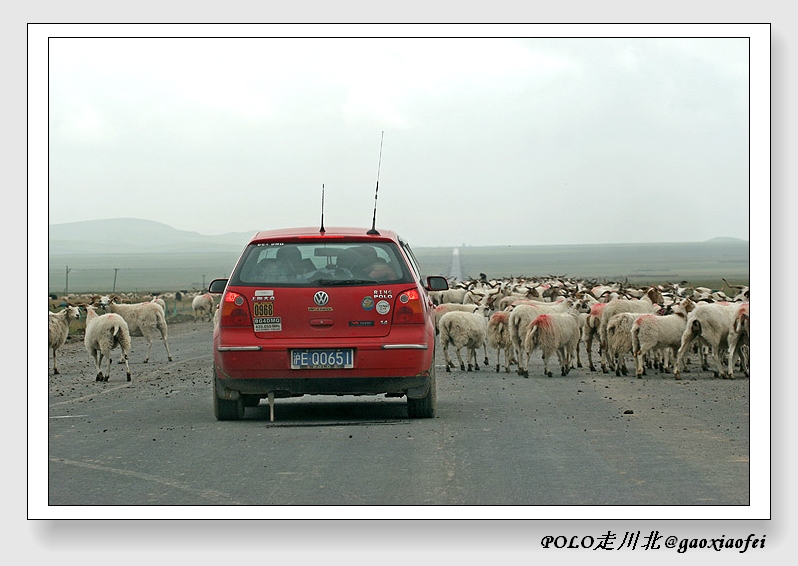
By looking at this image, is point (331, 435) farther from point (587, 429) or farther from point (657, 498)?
point (657, 498)

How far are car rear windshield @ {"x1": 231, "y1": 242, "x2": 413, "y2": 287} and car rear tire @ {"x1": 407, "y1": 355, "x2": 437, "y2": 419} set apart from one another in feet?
3.97

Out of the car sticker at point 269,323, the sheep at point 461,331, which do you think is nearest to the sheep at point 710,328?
the sheep at point 461,331

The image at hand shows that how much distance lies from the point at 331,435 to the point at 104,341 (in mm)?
8781

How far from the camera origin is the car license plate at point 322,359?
11461 mm

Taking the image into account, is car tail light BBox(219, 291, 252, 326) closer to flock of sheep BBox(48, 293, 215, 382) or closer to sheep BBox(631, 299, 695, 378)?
flock of sheep BBox(48, 293, 215, 382)

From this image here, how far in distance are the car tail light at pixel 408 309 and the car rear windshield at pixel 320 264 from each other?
0.50ft

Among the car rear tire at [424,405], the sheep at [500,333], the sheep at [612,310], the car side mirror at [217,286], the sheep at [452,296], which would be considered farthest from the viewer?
the sheep at [452,296]

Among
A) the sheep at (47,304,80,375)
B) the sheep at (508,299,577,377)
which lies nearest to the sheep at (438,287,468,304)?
the sheep at (47,304,80,375)

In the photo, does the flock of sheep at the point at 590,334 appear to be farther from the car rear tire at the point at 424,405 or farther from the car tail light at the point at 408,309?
the car tail light at the point at 408,309

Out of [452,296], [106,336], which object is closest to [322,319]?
[106,336]

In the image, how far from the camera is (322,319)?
37.6 ft

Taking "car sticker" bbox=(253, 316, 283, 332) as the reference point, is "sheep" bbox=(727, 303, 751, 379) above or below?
below

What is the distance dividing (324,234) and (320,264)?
0.96 ft

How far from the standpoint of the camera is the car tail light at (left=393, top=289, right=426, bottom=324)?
38.0 ft
